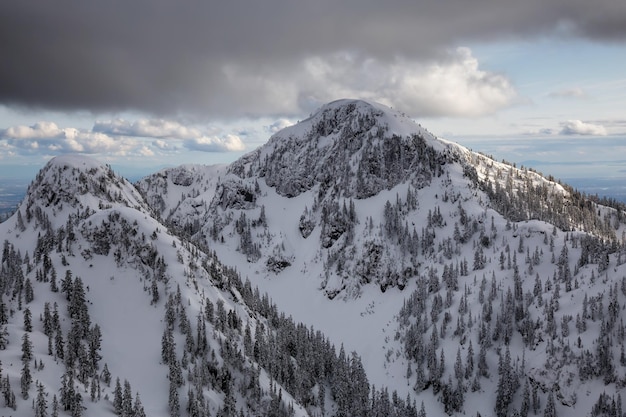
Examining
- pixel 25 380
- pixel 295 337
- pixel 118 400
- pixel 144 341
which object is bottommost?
pixel 295 337

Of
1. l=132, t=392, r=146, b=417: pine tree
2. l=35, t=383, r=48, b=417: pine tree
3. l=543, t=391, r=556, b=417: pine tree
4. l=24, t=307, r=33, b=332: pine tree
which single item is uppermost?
l=24, t=307, r=33, b=332: pine tree

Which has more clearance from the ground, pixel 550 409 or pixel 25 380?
pixel 25 380

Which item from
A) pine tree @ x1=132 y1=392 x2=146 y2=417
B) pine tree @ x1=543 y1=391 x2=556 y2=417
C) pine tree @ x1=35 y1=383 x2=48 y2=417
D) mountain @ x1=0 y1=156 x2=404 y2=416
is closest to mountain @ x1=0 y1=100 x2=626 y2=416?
pine tree @ x1=543 y1=391 x2=556 y2=417

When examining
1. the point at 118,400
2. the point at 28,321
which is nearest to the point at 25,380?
the point at 118,400

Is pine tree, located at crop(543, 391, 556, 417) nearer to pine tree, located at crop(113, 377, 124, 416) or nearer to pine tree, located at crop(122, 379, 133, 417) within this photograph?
pine tree, located at crop(122, 379, 133, 417)

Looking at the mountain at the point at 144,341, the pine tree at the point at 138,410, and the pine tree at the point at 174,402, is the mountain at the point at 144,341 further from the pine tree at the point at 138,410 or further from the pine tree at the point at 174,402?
the pine tree at the point at 138,410

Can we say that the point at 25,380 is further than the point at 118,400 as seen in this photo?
No

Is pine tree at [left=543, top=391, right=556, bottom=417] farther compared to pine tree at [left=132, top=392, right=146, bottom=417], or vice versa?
pine tree at [left=543, top=391, right=556, bottom=417]

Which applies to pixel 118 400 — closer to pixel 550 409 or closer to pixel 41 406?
pixel 41 406

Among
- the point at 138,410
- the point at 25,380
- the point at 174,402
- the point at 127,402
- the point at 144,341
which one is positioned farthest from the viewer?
the point at 144,341

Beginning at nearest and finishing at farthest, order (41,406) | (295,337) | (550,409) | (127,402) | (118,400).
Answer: (41,406), (127,402), (118,400), (550,409), (295,337)

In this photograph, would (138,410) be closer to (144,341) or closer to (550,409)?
(144,341)

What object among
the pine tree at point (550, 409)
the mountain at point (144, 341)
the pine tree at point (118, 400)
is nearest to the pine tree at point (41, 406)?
the mountain at point (144, 341)
